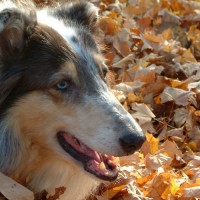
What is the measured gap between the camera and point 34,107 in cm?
338

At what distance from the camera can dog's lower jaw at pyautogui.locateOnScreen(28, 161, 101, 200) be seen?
3598mm

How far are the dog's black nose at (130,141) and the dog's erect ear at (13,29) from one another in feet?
2.85

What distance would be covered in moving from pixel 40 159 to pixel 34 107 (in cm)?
39

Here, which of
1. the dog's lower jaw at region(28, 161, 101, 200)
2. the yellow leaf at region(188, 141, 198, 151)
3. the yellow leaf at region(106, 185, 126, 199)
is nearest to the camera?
the dog's lower jaw at region(28, 161, 101, 200)

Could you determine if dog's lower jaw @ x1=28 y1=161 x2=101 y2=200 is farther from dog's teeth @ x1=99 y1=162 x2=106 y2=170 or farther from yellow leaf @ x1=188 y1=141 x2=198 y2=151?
yellow leaf @ x1=188 y1=141 x2=198 y2=151

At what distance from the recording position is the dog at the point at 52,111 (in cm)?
331

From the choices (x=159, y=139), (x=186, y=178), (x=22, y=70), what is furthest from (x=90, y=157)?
(x=159, y=139)

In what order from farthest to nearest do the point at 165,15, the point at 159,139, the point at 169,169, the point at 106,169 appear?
the point at 165,15
the point at 159,139
the point at 169,169
the point at 106,169

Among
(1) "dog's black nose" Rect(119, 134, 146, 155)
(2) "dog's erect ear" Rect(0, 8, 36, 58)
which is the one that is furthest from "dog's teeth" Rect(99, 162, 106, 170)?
(2) "dog's erect ear" Rect(0, 8, 36, 58)

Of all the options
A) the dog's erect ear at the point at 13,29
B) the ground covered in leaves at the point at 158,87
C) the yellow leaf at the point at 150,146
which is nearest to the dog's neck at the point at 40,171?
the ground covered in leaves at the point at 158,87

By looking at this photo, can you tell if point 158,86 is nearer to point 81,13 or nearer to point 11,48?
point 81,13

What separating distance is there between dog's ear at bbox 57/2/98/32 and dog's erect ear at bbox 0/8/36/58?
54 centimetres

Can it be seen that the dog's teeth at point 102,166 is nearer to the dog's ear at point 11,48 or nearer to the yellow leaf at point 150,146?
the dog's ear at point 11,48

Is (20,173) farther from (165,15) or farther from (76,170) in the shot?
(165,15)
